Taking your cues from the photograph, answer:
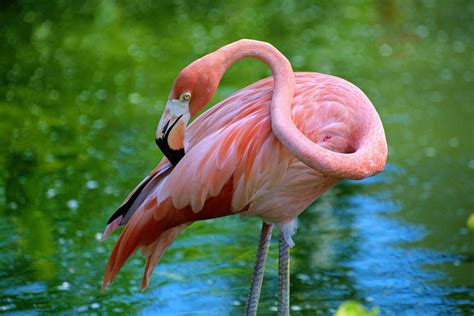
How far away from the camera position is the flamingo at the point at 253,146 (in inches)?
143

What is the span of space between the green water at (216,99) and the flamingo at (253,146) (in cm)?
110

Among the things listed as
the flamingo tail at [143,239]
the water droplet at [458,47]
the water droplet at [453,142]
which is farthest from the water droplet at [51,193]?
the water droplet at [458,47]

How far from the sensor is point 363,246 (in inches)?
223

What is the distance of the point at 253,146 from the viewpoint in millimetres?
3713

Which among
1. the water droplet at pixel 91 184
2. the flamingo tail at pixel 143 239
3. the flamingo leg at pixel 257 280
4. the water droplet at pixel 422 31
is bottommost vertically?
the flamingo leg at pixel 257 280

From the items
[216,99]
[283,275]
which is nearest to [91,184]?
[216,99]

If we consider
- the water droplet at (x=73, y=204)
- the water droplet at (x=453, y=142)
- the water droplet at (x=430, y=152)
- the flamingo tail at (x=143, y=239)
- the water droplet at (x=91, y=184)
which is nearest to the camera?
the flamingo tail at (x=143, y=239)

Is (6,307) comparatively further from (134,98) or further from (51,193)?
(134,98)

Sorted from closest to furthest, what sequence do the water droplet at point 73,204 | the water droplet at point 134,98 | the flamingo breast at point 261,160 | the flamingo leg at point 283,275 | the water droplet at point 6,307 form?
the flamingo breast at point 261,160 < the flamingo leg at point 283,275 < the water droplet at point 6,307 < the water droplet at point 73,204 < the water droplet at point 134,98

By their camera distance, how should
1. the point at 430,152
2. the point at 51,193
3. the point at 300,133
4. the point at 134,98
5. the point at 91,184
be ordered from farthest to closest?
the point at 134,98 < the point at 430,152 < the point at 91,184 < the point at 51,193 < the point at 300,133

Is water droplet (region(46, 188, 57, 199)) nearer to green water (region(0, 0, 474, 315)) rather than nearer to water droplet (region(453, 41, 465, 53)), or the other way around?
green water (region(0, 0, 474, 315))

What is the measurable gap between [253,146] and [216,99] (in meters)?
4.58

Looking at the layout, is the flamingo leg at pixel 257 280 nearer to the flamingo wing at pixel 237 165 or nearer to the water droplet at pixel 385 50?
the flamingo wing at pixel 237 165

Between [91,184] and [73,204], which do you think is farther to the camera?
[91,184]
